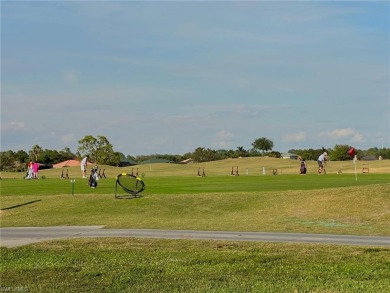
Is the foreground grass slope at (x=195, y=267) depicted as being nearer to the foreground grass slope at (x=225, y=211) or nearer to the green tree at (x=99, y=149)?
the foreground grass slope at (x=225, y=211)

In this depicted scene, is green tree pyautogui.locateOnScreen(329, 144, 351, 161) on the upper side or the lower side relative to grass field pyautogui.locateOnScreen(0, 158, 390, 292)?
upper

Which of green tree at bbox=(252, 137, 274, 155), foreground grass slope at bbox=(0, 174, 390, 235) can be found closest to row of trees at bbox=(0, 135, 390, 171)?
green tree at bbox=(252, 137, 274, 155)

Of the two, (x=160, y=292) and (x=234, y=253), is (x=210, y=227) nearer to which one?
(x=234, y=253)

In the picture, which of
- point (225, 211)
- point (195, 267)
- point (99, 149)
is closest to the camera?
point (195, 267)

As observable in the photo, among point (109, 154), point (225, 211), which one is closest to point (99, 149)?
point (109, 154)

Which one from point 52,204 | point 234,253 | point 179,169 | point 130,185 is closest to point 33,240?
point 234,253

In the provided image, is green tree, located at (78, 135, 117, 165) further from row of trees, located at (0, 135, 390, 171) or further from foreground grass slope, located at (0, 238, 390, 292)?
foreground grass slope, located at (0, 238, 390, 292)

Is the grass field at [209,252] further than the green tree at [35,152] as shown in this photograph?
No

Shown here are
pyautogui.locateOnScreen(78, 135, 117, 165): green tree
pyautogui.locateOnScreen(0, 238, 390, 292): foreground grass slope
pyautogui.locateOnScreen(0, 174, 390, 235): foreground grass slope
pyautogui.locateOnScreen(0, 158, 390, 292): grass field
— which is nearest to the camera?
pyautogui.locateOnScreen(0, 238, 390, 292): foreground grass slope

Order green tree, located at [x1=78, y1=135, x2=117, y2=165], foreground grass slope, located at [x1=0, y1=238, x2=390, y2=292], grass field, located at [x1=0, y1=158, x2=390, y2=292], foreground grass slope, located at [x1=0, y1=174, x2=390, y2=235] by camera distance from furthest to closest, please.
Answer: green tree, located at [x1=78, y1=135, x2=117, y2=165] → foreground grass slope, located at [x1=0, y1=174, x2=390, y2=235] → grass field, located at [x1=0, y1=158, x2=390, y2=292] → foreground grass slope, located at [x1=0, y1=238, x2=390, y2=292]

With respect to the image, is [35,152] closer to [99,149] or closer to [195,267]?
[99,149]

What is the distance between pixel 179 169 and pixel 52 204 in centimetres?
7295

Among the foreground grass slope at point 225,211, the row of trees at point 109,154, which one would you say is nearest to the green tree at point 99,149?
the row of trees at point 109,154

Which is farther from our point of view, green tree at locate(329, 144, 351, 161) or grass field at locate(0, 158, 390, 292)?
green tree at locate(329, 144, 351, 161)
